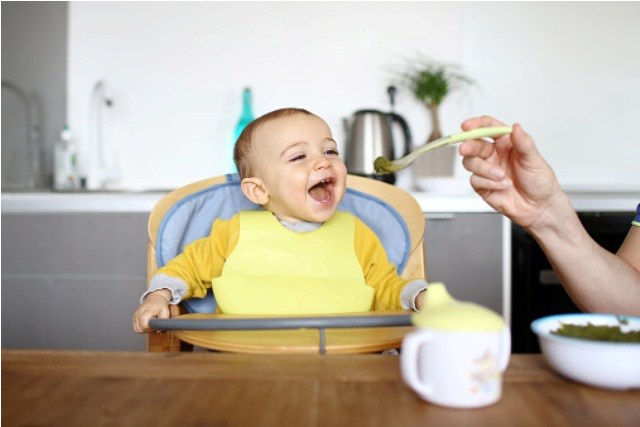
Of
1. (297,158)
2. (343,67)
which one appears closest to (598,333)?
(297,158)

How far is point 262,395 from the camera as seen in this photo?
68 centimetres

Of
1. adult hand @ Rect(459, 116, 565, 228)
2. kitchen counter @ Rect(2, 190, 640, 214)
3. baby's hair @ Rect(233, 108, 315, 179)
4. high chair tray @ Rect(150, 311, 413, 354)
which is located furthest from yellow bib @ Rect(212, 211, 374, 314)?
kitchen counter @ Rect(2, 190, 640, 214)

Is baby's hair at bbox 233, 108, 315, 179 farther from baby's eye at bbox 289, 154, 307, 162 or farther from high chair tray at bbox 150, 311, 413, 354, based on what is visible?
high chair tray at bbox 150, 311, 413, 354

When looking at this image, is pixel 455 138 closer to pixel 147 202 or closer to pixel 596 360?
pixel 596 360

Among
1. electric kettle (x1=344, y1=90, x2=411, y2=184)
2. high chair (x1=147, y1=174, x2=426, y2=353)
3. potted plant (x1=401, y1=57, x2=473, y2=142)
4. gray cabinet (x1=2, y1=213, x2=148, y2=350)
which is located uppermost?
potted plant (x1=401, y1=57, x2=473, y2=142)

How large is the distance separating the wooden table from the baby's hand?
13.8 inches

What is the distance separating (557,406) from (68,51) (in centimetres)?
267

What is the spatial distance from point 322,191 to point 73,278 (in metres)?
1.29

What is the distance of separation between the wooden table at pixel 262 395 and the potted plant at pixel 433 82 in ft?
6.34

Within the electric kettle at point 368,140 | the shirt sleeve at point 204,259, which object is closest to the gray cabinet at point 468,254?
the electric kettle at point 368,140

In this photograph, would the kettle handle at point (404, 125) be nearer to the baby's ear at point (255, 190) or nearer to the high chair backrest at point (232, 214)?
the high chair backrest at point (232, 214)

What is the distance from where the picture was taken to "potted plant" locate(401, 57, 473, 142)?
8.60 ft

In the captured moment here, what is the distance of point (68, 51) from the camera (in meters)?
2.80

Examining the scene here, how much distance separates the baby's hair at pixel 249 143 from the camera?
153cm
